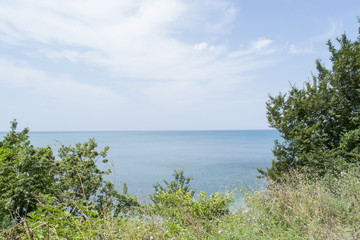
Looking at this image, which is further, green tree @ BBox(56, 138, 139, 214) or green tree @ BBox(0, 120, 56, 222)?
green tree @ BBox(56, 138, 139, 214)

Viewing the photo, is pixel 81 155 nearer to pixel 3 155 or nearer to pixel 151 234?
pixel 3 155

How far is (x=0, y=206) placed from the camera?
231 inches

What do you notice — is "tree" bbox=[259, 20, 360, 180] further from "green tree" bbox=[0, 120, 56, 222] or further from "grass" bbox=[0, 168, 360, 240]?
"green tree" bbox=[0, 120, 56, 222]

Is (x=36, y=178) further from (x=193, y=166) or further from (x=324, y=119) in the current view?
(x=193, y=166)

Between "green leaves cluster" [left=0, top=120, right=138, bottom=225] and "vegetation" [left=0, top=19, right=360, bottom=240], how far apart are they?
0.03m

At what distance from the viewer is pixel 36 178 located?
6.72 meters

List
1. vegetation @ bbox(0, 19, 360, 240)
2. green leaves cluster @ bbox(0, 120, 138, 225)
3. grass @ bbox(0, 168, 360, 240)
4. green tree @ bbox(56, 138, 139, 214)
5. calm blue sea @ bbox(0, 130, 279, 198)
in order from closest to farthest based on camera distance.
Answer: grass @ bbox(0, 168, 360, 240) < vegetation @ bbox(0, 19, 360, 240) < green leaves cluster @ bbox(0, 120, 138, 225) < green tree @ bbox(56, 138, 139, 214) < calm blue sea @ bbox(0, 130, 279, 198)

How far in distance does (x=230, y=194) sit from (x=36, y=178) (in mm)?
5808

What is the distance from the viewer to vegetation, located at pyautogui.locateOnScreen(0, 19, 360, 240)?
3414 mm

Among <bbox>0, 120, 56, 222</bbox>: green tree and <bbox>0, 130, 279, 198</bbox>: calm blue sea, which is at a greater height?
<bbox>0, 120, 56, 222</bbox>: green tree

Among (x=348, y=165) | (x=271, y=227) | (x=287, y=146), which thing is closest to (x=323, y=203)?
(x=271, y=227)

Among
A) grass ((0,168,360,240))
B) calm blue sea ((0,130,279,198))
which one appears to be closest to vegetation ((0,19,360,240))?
grass ((0,168,360,240))

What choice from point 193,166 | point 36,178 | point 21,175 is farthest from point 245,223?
point 193,166

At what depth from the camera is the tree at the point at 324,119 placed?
8977 mm
